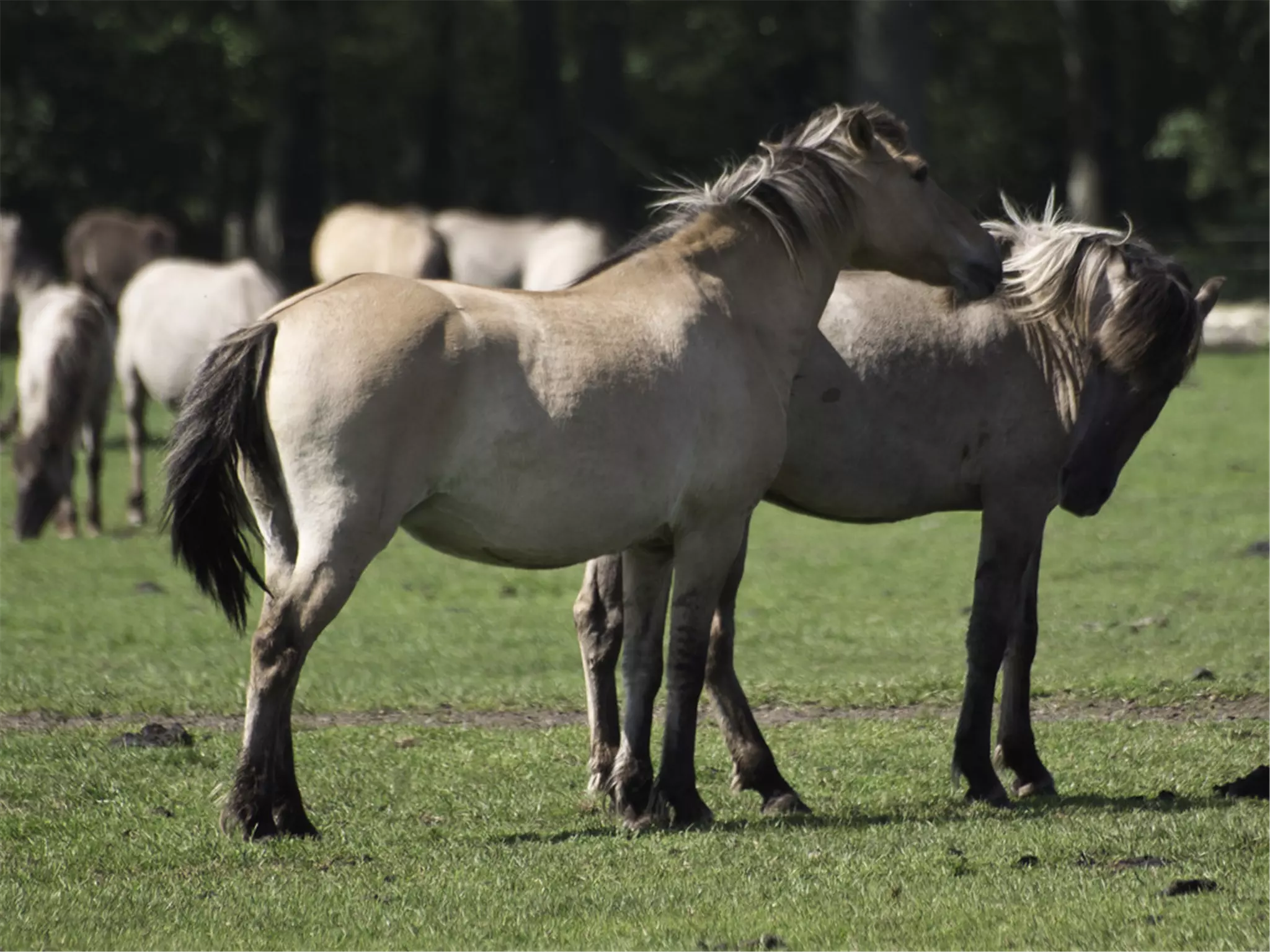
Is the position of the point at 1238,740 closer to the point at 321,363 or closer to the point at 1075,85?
the point at 321,363

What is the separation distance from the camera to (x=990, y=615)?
24.3 ft

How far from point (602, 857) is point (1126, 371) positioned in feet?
9.45

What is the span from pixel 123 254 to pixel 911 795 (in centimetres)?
1831

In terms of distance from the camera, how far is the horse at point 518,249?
20.2 metres

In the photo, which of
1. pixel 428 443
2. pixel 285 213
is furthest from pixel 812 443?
pixel 285 213

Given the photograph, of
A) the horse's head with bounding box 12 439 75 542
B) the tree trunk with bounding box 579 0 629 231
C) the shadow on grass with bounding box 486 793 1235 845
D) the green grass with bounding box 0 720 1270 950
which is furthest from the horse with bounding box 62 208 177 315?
the shadow on grass with bounding box 486 793 1235 845

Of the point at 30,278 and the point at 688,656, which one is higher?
the point at 30,278

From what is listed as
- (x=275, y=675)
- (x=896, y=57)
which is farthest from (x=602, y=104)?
(x=275, y=675)

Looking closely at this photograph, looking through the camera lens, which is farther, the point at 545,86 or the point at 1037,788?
the point at 545,86

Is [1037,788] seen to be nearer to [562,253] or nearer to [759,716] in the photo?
[759,716]

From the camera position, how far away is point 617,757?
22.5 ft

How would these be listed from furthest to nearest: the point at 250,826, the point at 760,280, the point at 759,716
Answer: the point at 759,716 < the point at 760,280 < the point at 250,826

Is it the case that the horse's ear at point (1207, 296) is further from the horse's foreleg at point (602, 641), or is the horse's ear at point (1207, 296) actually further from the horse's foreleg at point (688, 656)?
the horse's foreleg at point (602, 641)

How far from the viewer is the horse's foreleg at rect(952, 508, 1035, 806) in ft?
24.0
